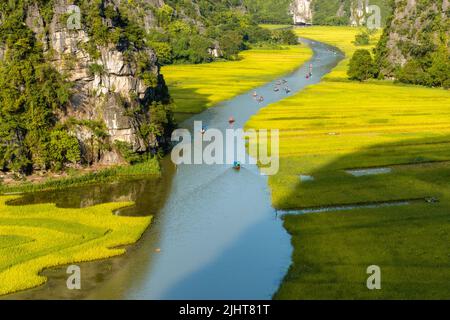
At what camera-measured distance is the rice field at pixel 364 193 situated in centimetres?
4066

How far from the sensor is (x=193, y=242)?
159 ft

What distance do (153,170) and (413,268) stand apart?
3542 centimetres

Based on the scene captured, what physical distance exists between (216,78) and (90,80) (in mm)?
80718

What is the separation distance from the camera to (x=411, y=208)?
54.2m

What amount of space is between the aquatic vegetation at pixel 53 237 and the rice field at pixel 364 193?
14.3m

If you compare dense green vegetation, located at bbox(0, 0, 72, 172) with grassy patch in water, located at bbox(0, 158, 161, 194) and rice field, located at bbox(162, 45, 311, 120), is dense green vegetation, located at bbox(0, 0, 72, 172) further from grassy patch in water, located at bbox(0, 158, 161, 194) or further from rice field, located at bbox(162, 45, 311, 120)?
rice field, located at bbox(162, 45, 311, 120)

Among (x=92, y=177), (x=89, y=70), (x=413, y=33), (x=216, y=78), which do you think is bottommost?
(x=92, y=177)

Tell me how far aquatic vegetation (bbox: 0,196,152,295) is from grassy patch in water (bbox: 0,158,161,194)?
13.3 feet

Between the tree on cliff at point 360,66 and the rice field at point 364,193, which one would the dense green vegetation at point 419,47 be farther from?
the rice field at point 364,193

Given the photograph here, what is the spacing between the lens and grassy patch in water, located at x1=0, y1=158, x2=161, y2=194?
63094 millimetres

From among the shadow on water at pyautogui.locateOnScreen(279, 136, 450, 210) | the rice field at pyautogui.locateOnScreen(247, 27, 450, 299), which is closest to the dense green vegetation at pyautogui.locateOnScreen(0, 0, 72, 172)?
the rice field at pyautogui.locateOnScreen(247, 27, 450, 299)

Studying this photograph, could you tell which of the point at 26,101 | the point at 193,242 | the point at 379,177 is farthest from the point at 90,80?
the point at 379,177

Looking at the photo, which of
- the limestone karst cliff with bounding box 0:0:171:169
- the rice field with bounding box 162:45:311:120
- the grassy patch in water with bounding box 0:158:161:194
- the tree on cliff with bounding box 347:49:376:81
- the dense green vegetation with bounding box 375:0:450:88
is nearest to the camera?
the grassy patch in water with bounding box 0:158:161:194

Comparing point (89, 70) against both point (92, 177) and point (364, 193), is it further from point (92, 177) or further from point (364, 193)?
point (364, 193)
